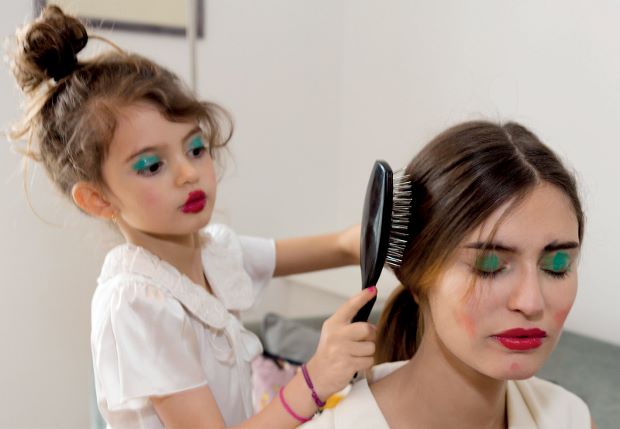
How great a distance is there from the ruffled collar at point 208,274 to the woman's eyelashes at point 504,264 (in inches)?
16.7

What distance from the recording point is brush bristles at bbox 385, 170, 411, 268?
696mm

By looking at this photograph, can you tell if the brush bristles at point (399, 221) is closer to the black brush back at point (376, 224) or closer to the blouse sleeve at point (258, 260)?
the black brush back at point (376, 224)

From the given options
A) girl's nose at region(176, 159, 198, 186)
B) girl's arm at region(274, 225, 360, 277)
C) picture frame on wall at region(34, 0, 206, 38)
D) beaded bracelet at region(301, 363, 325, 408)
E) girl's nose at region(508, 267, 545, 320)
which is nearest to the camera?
girl's nose at region(508, 267, 545, 320)

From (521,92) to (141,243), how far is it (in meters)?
0.87

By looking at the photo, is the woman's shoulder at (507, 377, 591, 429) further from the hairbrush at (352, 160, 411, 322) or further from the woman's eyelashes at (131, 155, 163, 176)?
the woman's eyelashes at (131, 155, 163, 176)

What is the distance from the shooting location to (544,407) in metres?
0.81

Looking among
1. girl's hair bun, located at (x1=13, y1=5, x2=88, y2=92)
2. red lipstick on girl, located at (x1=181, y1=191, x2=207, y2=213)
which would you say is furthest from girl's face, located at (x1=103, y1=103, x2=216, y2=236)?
girl's hair bun, located at (x1=13, y1=5, x2=88, y2=92)

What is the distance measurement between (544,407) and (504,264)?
0.29 m

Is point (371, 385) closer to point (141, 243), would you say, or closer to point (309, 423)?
point (309, 423)

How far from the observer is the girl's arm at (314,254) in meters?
1.09

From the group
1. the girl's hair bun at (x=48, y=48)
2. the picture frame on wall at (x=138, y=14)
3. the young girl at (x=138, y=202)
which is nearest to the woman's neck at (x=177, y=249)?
the young girl at (x=138, y=202)

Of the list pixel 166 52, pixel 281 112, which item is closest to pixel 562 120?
pixel 281 112

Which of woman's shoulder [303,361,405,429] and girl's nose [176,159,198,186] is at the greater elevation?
girl's nose [176,159,198,186]

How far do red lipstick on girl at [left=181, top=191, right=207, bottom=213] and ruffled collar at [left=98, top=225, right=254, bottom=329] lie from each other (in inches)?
3.7
